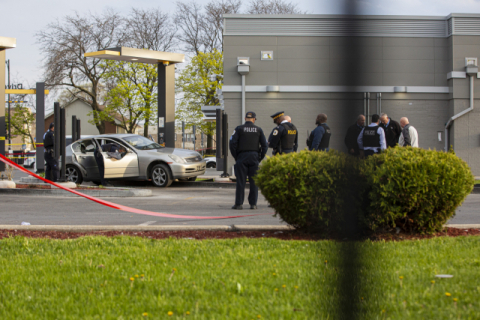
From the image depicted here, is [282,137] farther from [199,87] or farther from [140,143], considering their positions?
[199,87]

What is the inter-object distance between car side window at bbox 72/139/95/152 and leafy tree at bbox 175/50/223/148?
2645 centimetres

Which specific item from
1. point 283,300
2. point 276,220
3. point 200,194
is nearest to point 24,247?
point 283,300

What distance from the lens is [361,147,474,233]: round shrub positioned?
5.07 metres

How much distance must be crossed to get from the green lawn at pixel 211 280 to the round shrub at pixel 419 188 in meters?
0.34

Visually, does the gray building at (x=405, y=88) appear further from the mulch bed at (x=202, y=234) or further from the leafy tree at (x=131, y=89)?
the leafy tree at (x=131, y=89)

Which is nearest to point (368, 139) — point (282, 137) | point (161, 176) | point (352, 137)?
point (352, 137)

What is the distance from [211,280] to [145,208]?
235 inches

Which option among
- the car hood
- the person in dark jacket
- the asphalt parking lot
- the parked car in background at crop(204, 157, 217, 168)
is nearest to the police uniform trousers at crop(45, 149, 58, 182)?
the asphalt parking lot

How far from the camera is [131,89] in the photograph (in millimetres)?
43094

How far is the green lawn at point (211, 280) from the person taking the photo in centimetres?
310

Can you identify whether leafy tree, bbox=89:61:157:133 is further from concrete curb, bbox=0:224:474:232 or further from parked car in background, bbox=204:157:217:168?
concrete curb, bbox=0:224:474:232

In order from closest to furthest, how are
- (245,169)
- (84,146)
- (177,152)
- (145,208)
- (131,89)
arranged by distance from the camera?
1. (245,169)
2. (145,208)
3. (177,152)
4. (84,146)
5. (131,89)

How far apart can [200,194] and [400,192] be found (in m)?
7.92

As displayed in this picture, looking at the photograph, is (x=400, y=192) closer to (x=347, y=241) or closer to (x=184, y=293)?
(x=184, y=293)
